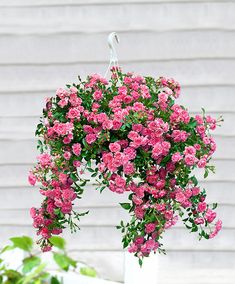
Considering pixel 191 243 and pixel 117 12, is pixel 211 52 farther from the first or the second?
pixel 191 243

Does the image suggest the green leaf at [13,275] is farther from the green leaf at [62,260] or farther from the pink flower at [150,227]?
the pink flower at [150,227]

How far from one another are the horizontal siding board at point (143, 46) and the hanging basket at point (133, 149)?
1069 millimetres

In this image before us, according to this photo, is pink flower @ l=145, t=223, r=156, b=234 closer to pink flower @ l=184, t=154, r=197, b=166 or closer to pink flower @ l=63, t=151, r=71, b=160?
pink flower @ l=184, t=154, r=197, b=166

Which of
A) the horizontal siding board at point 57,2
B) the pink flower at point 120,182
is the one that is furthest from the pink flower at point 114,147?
the horizontal siding board at point 57,2

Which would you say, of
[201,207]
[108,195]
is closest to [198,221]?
[201,207]

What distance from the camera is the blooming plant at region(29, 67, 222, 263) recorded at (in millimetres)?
2752

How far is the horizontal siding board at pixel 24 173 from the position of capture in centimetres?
400

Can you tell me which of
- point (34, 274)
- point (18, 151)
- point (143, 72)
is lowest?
point (34, 274)

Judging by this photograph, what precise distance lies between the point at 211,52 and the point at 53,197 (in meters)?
1.50

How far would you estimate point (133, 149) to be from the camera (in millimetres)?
2744

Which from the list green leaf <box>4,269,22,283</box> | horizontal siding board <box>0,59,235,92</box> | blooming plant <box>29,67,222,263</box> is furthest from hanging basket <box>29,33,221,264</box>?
green leaf <box>4,269,22,283</box>

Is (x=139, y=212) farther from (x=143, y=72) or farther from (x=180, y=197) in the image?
(x=143, y=72)

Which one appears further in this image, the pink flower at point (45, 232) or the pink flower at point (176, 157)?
the pink flower at point (45, 232)

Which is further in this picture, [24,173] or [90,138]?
[24,173]
